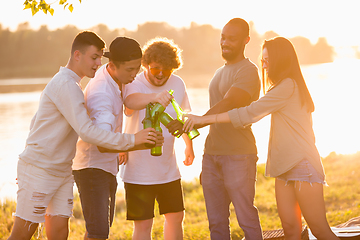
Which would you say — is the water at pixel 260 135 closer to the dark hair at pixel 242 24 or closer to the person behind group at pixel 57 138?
the person behind group at pixel 57 138

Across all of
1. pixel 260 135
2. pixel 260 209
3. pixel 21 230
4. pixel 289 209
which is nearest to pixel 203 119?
pixel 289 209

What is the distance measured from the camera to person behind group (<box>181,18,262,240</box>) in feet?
12.3

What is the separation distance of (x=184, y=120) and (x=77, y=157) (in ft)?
3.29

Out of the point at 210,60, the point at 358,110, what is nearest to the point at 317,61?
the point at 210,60

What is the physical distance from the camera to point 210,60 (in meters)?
97.0

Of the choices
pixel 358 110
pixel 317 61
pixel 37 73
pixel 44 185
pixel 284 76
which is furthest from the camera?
pixel 317 61

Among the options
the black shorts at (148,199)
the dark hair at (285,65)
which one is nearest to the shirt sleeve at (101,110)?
the black shorts at (148,199)

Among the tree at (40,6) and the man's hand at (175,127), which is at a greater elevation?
the tree at (40,6)

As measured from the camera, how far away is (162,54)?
3.75 m

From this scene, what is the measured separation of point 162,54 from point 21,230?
1940 millimetres

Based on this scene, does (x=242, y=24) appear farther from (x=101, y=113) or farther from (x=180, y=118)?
(x=101, y=113)

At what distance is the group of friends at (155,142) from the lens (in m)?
3.18

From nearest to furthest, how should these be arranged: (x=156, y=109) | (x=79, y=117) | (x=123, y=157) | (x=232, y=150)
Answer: (x=79, y=117) → (x=156, y=109) → (x=232, y=150) → (x=123, y=157)

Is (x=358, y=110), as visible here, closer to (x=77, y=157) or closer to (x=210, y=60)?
(x=77, y=157)
